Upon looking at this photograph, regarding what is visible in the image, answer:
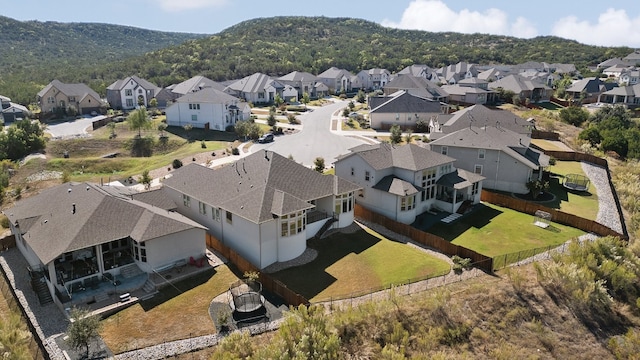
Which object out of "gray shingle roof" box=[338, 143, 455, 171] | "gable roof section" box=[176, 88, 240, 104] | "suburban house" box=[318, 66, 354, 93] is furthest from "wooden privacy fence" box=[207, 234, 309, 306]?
"suburban house" box=[318, 66, 354, 93]

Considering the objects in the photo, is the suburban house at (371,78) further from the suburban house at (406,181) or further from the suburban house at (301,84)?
the suburban house at (406,181)

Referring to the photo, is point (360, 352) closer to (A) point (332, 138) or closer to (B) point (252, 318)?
(B) point (252, 318)

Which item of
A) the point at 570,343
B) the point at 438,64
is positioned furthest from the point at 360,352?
the point at 438,64

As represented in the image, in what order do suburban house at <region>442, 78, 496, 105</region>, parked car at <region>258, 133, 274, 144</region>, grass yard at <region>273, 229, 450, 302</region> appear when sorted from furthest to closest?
suburban house at <region>442, 78, 496, 105</region>, parked car at <region>258, 133, 274, 144</region>, grass yard at <region>273, 229, 450, 302</region>

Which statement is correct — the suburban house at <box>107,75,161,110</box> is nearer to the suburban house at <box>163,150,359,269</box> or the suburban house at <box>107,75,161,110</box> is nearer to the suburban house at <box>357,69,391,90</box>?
the suburban house at <box>357,69,391,90</box>

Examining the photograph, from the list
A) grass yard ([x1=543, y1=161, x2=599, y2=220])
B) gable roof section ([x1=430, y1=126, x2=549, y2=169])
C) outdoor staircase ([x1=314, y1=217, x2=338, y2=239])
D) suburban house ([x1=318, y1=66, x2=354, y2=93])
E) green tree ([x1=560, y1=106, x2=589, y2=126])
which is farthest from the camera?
suburban house ([x1=318, y1=66, x2=354, y2=93])
